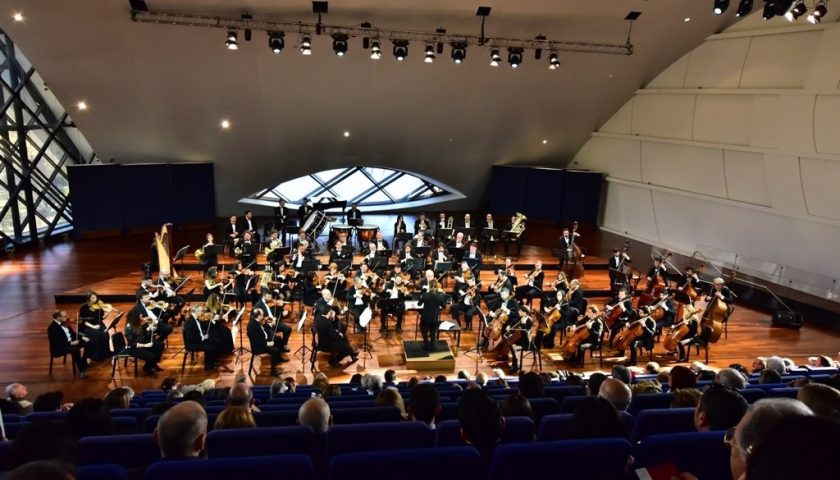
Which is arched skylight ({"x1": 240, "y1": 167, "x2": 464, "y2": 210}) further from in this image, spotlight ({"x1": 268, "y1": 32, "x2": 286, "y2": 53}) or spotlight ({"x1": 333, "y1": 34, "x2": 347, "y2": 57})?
spotlight ({"x1": 268, "y1": 32, "x2": 286, "y2": 53})

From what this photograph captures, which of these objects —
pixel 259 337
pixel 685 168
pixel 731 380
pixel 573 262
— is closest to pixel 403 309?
pixel 259 337

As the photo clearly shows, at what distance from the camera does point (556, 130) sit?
57.5ft

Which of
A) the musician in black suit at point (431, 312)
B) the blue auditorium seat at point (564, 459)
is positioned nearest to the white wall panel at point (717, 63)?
the musician in black suit at point (431, 312)

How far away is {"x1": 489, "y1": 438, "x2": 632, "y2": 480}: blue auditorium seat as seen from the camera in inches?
87.4

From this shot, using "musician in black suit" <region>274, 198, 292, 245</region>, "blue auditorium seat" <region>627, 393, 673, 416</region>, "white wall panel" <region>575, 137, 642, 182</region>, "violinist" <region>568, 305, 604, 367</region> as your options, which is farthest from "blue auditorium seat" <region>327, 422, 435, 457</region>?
"white wall panel" <region>575, 137, 642, 182</region>

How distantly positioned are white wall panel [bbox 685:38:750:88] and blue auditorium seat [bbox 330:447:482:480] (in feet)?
46.5

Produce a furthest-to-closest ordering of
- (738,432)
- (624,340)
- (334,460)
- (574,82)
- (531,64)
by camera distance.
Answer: (574,82) → (531,64) → (624,340) → (334,460) → (738,432)

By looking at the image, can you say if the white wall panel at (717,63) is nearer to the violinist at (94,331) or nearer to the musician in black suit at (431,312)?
the musician in black suit at (431,312)

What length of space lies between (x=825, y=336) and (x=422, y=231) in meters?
8.33

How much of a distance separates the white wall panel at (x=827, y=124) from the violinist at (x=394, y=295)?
870 centimetres

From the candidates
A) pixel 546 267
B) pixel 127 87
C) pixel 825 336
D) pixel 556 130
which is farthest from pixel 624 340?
pixel 127 87

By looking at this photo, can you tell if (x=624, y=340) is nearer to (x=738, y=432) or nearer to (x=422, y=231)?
(x=422, y=231)

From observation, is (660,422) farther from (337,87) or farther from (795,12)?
(337,87)

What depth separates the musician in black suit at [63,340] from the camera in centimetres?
802
